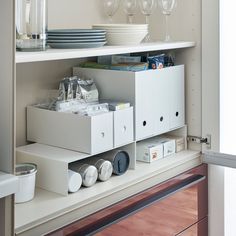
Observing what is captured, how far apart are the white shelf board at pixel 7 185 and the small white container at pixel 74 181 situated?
1.14ft

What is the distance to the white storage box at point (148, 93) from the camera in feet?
5.72

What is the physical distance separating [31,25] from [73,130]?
391 millimetres

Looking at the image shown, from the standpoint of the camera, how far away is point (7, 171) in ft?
3.89

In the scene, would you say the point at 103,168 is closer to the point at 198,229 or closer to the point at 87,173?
the point at 87,173

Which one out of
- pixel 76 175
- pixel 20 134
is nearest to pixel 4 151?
pixel 76 175

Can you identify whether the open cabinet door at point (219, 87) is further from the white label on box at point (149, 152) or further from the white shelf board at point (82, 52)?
the white label on box at point (149, 152)

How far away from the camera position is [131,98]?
1739 mm

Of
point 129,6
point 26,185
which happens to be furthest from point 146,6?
point 26,185

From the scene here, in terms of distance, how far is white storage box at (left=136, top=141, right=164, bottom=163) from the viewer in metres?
1.85

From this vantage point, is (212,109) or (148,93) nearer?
(148,93)

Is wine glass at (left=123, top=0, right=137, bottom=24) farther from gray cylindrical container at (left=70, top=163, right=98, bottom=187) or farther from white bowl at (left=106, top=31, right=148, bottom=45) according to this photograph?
gray cylindrical container at (left=70, top=163, right=98, bottom=187)

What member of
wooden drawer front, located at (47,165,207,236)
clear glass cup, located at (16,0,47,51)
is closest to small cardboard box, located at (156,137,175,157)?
wooden drawer front, located at (47,165,207,236)

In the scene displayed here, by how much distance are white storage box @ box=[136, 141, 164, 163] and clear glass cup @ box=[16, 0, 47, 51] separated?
0.65m

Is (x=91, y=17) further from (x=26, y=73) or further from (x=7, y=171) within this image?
(x=7, y=171)
